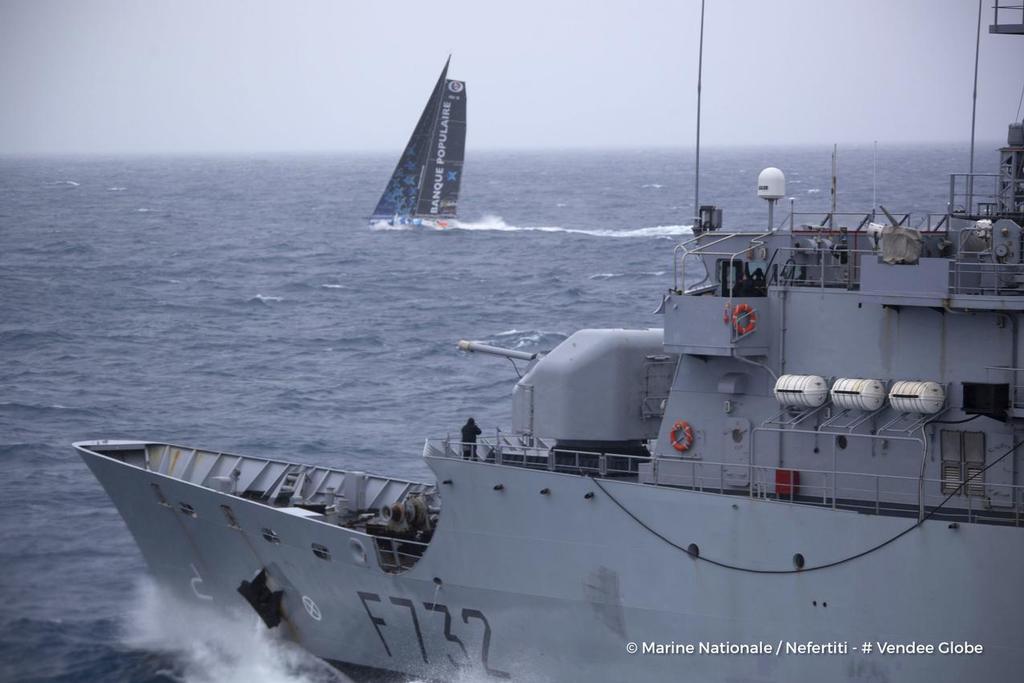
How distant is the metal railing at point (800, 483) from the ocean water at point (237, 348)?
5801mm

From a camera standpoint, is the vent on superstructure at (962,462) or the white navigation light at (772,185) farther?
A: the white navigation light at (772,185)

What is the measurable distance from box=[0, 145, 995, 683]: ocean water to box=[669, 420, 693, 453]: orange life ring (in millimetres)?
7544

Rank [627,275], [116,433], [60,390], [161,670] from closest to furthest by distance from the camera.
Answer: [161,670] → [116,433] → [60,390] → [627,275]

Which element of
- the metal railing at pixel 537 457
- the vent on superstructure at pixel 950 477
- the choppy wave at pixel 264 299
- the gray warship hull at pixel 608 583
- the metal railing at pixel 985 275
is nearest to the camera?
the gray warship hull at pixel 608 583

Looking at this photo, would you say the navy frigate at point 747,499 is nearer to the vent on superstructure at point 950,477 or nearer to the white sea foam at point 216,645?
the vent on superstructure at point 950,477

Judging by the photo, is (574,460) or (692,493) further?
(574,460)

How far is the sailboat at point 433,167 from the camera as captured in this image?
351 feet

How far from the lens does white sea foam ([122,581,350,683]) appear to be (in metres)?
22.6

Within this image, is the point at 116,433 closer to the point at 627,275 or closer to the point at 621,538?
the point at 621,538

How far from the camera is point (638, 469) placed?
1961 cm

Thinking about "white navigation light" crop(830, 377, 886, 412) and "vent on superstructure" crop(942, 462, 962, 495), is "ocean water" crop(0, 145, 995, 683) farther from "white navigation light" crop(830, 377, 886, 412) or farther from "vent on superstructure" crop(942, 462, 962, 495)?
"vent on superstructure" crop(942, 462, 962, 495)

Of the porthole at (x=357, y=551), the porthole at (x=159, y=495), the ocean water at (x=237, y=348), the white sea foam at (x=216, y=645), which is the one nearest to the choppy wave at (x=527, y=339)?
the ocean water at (x=237, y=348)

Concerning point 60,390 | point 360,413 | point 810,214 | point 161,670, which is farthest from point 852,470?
point 60,390

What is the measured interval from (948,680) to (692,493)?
3.80 meters
